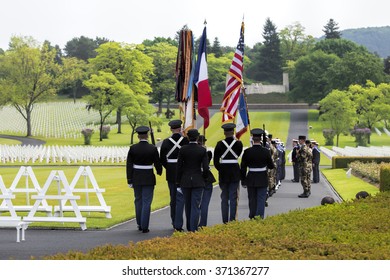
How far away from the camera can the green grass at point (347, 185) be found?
2620 centimetres

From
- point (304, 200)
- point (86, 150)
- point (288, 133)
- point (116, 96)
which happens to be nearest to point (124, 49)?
point (116, 96)

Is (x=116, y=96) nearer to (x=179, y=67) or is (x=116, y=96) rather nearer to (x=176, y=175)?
(x=179, y=67)

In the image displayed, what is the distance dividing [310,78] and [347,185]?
73.7 m

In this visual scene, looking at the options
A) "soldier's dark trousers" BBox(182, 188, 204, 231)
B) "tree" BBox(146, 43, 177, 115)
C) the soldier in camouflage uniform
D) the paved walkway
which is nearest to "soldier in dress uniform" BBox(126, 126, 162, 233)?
the paved walkway

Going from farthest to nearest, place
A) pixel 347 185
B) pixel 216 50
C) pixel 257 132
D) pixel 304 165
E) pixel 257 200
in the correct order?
1. pixel 216 50
2. pixel 347 185
3. pixel 304 165
4. pixel 257 200
5. pixel 257 132

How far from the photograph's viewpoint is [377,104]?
266 feet

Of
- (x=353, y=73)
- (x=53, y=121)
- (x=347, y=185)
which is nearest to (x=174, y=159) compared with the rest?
(x=347, y=185)

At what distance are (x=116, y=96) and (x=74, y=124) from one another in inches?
643

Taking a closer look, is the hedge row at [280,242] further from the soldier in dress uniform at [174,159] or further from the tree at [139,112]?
the tree at [139,112]

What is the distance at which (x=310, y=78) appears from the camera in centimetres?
10300

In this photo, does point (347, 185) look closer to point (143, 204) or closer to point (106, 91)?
point (143, 204)

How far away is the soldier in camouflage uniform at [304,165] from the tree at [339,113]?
148ft

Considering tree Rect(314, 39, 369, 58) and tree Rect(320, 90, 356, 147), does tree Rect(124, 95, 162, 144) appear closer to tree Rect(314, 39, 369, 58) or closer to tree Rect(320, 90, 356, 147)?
tree Rect(320, 90, 356, 147)

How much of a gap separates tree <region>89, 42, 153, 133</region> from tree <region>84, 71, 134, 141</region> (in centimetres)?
346
